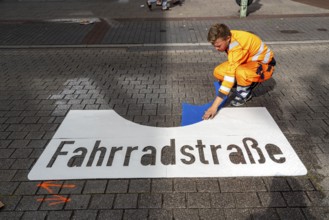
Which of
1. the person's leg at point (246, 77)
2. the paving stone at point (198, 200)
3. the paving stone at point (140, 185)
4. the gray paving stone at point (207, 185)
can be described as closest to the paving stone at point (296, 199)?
the gray paving stone at point (207, 185)

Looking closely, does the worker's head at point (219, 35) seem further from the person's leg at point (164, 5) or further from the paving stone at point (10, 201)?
the person's leg at point (164, 5)

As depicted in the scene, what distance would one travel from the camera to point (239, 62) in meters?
4.09

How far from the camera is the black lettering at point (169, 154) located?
359 centimetres

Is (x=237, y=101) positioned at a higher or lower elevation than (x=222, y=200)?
lower

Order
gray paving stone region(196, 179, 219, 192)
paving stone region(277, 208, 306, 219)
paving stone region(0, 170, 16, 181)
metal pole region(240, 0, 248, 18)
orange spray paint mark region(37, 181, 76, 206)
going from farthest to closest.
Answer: metal pole region(240, 0, 248, 18) < paving stone region(0, 170, 16, 181) < gray paving stone region(196, 179, 219, 192) < orange spray paint mark region(37, 181, 76, 206) < paving stone region(277, 208, 306, 219)

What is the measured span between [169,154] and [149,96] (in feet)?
6.07

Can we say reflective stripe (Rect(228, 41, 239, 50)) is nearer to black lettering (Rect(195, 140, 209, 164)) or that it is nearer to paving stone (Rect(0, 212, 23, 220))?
black lettering (Rect(195, 140, 209, 164))

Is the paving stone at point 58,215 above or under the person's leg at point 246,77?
under

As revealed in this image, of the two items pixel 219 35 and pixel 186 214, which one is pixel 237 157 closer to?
pixel 186 214

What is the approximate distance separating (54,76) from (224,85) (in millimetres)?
3926

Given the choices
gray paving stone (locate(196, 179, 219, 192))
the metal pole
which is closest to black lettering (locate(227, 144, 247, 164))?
gray paving stone (locate(196, 179, 219, 192))

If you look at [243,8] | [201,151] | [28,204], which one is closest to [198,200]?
[201,151]

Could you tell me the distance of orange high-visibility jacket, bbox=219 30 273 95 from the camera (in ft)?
13.2

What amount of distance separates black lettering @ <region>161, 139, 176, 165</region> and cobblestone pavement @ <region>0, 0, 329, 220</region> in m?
0.32
